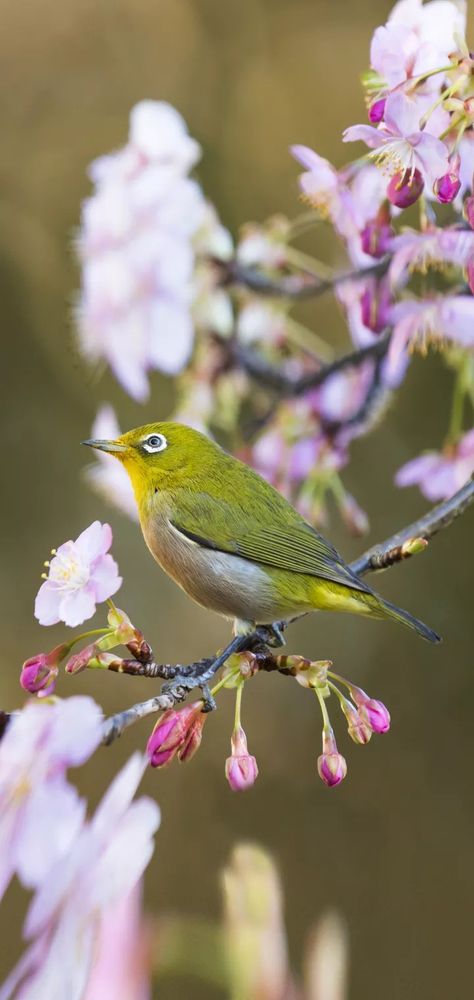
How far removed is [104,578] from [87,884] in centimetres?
7

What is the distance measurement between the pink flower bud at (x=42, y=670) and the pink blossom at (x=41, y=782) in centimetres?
4

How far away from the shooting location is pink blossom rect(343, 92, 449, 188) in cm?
28

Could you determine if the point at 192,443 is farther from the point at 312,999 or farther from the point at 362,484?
the point at 362,484

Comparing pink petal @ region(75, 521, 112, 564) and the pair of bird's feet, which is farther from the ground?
pink petal @ region(75, 521, 112, 564)

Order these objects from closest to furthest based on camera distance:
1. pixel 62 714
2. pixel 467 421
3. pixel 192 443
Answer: pixel 62 714 < pixel 192 443 < pixel 467 421

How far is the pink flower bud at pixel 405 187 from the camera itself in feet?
0.96

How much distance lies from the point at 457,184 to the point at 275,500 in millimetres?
124

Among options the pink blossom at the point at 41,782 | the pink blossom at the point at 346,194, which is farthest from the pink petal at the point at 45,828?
the pink blossom at the point at 346,194

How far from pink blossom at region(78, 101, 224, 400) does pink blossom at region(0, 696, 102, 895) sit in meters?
0.27

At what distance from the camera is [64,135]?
931 millimetres

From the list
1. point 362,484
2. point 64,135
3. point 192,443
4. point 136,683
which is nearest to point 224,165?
point 64,135

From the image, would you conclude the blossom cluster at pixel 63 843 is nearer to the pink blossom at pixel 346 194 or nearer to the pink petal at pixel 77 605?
the pink petal at pixel 77 605

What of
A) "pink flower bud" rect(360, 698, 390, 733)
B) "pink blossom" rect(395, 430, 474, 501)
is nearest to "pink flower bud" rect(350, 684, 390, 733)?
"pink flower bud" rect(360, 698, 390, 733)

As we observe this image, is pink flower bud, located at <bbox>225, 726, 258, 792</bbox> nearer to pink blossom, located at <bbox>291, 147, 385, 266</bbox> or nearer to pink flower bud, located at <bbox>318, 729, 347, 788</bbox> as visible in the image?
pink flower bud, located at <bbox>318, 729, 347, 788</bbox>
